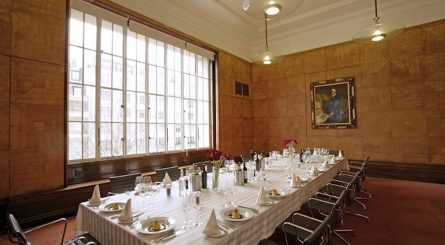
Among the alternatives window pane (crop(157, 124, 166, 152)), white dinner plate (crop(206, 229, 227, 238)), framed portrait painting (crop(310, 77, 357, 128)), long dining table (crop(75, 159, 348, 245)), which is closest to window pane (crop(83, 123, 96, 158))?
window pane (crop(157, 124, 166, 152))

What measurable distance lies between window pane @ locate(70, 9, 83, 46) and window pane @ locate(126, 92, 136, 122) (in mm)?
1408

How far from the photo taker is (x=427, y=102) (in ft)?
19.5

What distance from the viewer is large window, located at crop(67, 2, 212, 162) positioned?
454 cm

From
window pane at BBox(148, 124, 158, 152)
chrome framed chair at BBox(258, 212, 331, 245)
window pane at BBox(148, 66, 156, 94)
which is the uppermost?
window pane at BBox(148, 66, 156, 94)

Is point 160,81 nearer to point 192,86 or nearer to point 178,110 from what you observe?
point 178,110

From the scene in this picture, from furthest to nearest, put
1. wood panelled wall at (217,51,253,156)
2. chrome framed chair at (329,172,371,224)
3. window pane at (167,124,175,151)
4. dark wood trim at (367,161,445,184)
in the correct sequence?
wood panelled wall at (217,51,253,156) < window pane at (167,124,175,151) < dark wood trim at (367,161,445,184) < chrome framed chair at (329,172,371,224)

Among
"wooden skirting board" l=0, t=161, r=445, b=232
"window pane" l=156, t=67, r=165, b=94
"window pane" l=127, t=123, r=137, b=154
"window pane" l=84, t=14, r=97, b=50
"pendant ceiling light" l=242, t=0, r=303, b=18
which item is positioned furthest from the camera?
"window pane" l=156, t=67, r=165, b=94

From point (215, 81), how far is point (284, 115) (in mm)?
2809

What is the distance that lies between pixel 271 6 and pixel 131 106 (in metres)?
4.03

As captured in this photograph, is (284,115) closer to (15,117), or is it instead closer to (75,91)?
(75,91)

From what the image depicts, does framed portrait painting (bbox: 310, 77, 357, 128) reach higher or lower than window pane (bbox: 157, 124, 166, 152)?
higher

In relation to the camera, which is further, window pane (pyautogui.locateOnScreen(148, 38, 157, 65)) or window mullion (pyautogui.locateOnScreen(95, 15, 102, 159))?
window pane (pyautogui.locateOnScreen(148, 38, 157, 65))

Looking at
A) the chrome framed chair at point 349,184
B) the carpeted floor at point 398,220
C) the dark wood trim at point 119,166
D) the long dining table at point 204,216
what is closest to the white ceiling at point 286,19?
the chrome framed chair at point 349,184

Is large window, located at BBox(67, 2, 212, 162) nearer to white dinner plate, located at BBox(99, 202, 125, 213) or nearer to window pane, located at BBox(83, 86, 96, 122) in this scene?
window pane, located at BBox(83, 86, 96, 122)
